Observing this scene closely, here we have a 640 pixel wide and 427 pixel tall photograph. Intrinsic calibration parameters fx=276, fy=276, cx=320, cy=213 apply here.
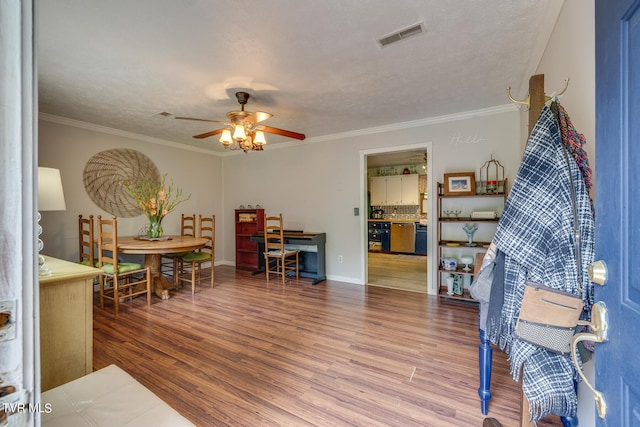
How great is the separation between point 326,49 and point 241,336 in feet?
8.31

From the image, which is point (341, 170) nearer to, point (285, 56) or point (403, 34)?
point (285, 56)

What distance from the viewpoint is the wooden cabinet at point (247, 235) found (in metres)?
5.28

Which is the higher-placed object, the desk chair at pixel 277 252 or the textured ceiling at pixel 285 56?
the textured ceiling at pixel 285 56

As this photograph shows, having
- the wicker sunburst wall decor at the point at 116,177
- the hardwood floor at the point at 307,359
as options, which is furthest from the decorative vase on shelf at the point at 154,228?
the wicker sunburst wall decor at the point at 116,177

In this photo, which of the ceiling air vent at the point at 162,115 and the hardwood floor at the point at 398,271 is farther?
the hardwood floor at the point at 398,271

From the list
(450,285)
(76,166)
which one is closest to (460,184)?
(450,285)

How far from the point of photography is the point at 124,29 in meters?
1.85

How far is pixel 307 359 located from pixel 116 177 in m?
3.95

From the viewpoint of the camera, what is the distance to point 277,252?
4.35 m

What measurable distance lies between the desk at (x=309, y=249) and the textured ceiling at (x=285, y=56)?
1.89 meters

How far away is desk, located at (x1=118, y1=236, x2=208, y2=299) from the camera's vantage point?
314cm

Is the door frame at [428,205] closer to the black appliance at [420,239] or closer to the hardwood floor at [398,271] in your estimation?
the hardwood floor at [398,271]

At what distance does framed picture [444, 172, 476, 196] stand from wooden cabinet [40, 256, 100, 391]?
3.57 meters

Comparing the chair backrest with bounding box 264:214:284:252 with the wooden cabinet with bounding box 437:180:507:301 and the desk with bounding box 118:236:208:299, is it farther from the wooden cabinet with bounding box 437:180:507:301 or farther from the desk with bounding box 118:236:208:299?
the wooden cabinet with bounding box 437:180:507:301
